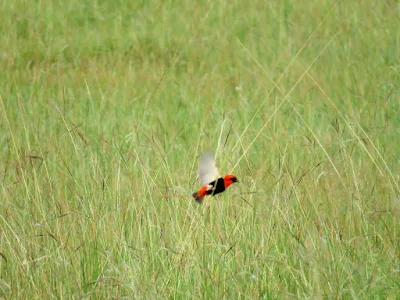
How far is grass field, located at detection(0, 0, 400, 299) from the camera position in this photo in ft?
8.96

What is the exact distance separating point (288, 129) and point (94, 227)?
232 centimetres

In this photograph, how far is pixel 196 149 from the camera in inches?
125

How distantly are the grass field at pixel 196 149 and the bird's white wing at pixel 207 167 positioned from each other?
0.53 feet

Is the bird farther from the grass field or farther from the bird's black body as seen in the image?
the grass field

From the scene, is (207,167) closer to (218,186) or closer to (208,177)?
(208,177)

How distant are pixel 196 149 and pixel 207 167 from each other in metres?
0.32

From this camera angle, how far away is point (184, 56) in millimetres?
6902

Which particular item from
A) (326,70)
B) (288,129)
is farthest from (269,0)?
(288,129)

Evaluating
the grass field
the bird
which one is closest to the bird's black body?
the bird

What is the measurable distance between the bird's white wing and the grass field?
0.53ft

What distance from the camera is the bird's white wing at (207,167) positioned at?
285 centimetres

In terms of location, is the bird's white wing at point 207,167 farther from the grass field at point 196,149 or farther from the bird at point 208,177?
the grass field at point 196,149

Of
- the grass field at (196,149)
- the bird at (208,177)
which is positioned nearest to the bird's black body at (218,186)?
the bird at (208,177)

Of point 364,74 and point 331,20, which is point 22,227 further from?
point 331,20
